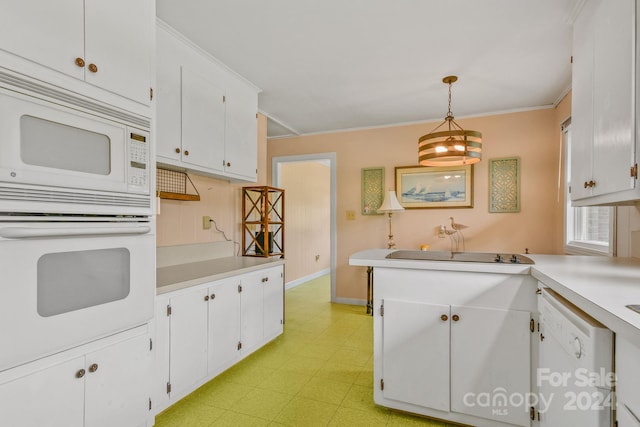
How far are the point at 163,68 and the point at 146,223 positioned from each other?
122 centimetres

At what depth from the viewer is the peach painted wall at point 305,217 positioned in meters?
5.53

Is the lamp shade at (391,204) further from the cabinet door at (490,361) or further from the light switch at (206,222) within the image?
the cabinet door at (490,361)

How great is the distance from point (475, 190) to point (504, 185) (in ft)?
1.02

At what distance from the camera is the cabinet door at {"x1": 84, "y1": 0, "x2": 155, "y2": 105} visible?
136 cm

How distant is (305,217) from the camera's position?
614 cm

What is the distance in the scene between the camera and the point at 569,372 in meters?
1.20

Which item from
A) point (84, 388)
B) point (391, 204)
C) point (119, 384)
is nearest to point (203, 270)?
point (119, 384)

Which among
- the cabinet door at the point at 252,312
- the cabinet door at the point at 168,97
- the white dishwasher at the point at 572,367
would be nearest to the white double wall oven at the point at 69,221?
the cabinet door at the point at 168,97

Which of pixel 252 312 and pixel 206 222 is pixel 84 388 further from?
pixel 206 222

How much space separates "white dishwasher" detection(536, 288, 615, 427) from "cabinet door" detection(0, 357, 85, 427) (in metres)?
1.83

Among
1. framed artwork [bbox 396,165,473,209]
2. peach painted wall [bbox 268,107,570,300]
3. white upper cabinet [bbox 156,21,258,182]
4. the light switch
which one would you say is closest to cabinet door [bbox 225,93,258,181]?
white upper cabinet [bbox 156,21,258,182]

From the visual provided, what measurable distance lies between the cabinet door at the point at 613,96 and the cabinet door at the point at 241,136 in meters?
2.47

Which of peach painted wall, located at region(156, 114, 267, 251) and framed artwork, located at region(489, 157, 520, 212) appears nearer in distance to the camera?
peach painted wall, located at region(156, 114, 267, 251)

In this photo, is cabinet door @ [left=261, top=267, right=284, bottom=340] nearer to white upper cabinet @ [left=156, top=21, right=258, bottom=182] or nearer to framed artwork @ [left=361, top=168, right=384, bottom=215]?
white upper cabinet @ [left=156, top=21, right=258, bottom=182]
